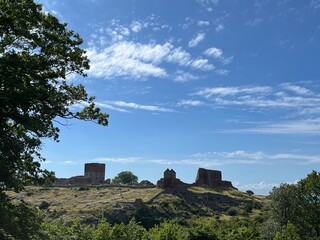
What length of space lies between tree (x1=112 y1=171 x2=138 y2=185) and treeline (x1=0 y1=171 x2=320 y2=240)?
113886 mm

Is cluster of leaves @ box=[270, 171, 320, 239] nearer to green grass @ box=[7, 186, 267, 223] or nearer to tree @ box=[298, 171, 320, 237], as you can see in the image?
tree @ box=[298, 171, 320, 237]

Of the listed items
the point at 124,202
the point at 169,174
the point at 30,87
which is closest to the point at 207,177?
the point at 169,174

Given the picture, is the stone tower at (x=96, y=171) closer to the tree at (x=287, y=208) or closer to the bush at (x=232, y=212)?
the bush at (x=232, y=212)

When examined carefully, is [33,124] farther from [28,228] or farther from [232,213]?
[232,213]

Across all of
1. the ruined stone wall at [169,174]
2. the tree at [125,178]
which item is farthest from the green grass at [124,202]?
the tree at [125,178]

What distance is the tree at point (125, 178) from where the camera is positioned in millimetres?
168988

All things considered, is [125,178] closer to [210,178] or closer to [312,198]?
[210,178]

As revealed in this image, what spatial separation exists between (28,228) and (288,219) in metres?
44.8

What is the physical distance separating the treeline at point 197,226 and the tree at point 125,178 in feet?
374

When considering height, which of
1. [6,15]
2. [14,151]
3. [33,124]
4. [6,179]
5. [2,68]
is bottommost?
[6,179]

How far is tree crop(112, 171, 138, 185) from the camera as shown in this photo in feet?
554

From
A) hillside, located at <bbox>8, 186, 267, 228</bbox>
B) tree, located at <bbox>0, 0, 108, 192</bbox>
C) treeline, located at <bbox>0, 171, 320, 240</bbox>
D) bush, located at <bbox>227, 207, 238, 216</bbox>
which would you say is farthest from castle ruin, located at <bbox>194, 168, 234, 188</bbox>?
tree, located at <bbox>0, 0, 108, 192</bbox>

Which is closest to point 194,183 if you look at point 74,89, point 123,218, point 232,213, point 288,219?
point 232,213

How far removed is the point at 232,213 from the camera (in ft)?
311
